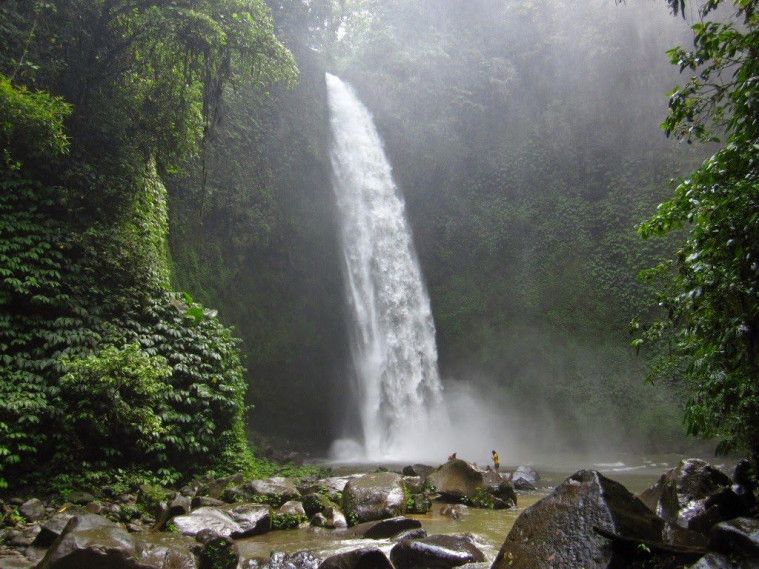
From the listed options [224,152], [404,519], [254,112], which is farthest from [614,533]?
[254,112]

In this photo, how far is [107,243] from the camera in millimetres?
8562

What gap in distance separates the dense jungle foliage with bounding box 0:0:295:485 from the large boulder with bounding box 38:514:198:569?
2467 millimetres

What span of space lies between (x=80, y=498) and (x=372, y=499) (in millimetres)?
3242

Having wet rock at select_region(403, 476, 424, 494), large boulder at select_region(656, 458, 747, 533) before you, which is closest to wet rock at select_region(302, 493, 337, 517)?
wet rock at select_region(403, 476, 424, 494)

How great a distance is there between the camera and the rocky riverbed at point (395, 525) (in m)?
3.45

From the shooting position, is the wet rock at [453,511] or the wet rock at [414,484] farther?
the wet rock at [414,484]

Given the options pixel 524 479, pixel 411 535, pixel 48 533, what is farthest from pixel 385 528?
pixel 524 479

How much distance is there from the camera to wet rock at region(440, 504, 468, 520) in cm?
685

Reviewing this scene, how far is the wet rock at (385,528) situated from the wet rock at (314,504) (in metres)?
0.93

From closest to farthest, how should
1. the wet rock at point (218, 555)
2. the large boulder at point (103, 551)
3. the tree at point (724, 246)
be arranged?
the tree at point (724, 246) → the large boulder at point (103, 551) → the wet rock at point (218, 555)

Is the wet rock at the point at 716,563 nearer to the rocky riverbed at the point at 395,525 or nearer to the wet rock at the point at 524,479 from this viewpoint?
the rocky riverbed at the point at 395,525

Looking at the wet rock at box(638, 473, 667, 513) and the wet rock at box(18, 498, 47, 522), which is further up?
the wet rock at box(638, 473, 667, 513)

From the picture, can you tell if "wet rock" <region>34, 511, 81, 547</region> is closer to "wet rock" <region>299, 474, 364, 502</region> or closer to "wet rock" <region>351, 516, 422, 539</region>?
"wet rock" <region>351, 516, 422, 539</region>

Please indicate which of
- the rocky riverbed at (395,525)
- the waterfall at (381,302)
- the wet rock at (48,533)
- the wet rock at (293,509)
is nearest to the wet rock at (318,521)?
the rocky riverbed at (395,525)
